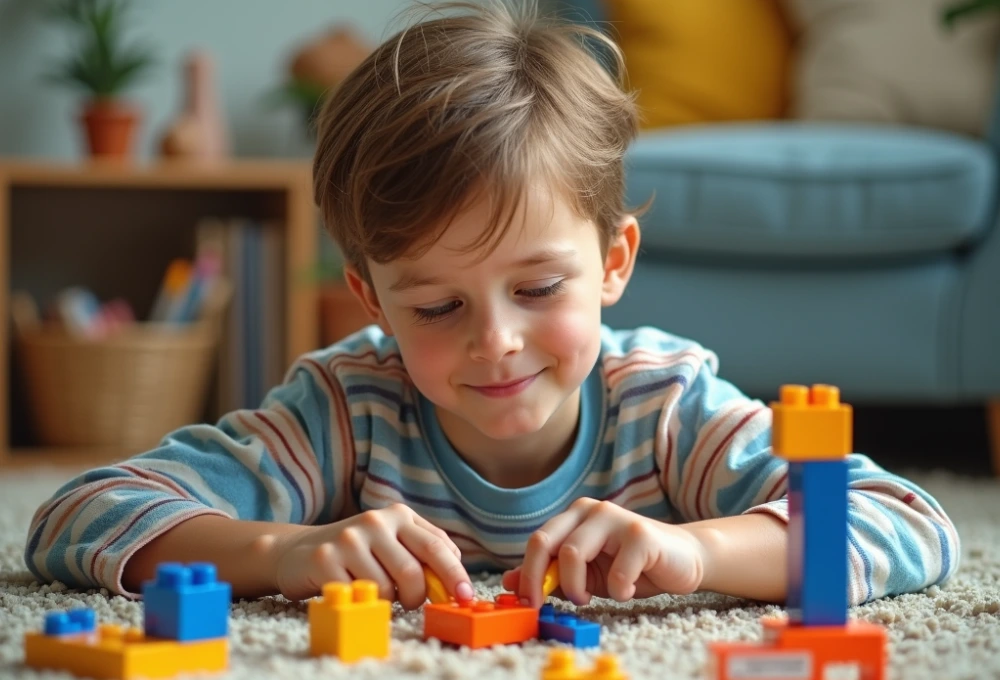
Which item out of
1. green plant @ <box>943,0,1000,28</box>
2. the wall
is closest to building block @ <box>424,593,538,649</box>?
green plant @ <box>943,0,1000,28</box>

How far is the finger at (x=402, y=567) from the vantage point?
31.1 inches

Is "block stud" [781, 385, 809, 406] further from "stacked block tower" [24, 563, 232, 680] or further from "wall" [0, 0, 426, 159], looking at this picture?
"wall" [0, 0, 426, 159]

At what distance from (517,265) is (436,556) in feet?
0.71

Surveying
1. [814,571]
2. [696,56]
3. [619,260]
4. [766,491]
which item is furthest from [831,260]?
[814,571]

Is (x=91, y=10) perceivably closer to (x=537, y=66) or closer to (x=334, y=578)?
(x=537, y=66)

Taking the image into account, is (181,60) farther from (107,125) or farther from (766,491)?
(766,491)

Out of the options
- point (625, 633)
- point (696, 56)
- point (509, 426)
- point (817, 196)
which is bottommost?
point (625, 633)

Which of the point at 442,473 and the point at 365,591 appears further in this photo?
the point at 442,473

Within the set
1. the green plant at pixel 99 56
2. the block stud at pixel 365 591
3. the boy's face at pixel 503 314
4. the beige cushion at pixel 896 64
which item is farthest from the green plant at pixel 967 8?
the block stud at pixel 365 591

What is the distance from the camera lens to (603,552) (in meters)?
0.81

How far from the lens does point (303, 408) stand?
1073mm

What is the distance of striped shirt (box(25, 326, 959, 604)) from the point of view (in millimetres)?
947

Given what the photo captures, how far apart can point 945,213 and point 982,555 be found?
63 centimetres

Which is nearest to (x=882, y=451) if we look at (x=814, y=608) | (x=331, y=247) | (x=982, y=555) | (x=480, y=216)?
(x=982, y=555)
